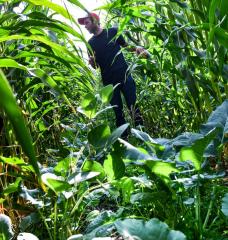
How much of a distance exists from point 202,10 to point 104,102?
542 millimetres

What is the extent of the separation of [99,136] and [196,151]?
0.23 m

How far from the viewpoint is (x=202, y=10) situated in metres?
1.30

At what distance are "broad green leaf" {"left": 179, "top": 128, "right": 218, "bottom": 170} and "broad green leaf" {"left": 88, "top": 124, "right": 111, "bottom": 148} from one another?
0.64ft

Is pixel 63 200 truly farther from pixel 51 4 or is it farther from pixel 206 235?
pixel 51 4

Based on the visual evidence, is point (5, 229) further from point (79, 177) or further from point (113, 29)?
point (113, 29)

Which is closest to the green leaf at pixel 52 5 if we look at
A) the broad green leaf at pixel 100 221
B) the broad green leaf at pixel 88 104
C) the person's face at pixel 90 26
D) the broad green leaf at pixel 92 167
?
the broad green leaf at pixel 88 104

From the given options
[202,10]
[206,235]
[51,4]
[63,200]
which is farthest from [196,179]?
[202,10]

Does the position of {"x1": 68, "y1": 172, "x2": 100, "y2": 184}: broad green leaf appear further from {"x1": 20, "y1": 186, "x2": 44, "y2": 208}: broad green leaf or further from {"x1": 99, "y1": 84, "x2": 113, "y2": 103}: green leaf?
{"x1": 99, "y1": 84, "x2": 113, "y2": 103}: green leaf

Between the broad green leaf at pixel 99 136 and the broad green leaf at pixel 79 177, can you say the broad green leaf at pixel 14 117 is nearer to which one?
the broad green leaf at pixel 79 177

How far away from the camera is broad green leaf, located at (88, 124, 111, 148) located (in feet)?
2.83

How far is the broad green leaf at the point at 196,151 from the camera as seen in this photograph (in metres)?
0.69

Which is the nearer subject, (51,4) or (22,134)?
(22,134)

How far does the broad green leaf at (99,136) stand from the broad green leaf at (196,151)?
0.64 feet

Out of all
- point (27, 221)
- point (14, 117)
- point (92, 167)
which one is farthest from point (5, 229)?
point (14, 117)
